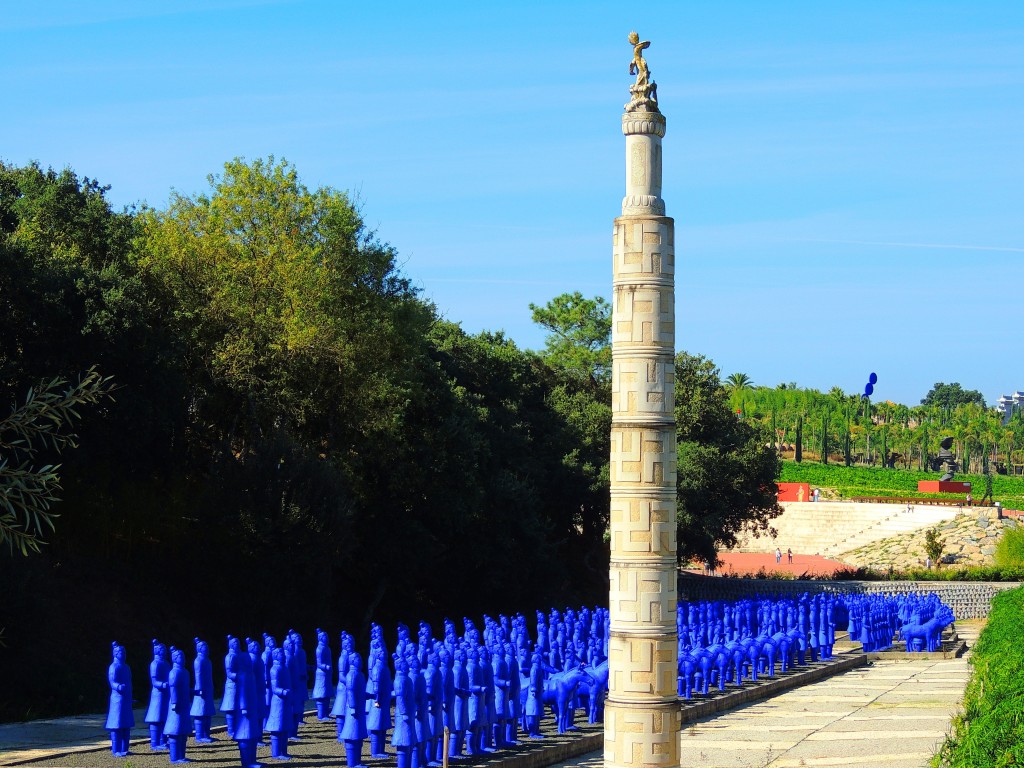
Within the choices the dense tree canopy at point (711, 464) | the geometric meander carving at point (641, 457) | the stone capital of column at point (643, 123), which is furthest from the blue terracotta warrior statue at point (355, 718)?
→ the dense tree canopy at point (711, 464)

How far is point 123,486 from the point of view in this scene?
83.0ft

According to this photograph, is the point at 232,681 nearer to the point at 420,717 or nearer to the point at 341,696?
the point at 341,696

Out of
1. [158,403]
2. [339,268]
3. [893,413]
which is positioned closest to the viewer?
[158,403]

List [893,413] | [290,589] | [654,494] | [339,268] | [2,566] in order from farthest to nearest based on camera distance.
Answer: [893,413], [339,268], [290,589], [2,566], [654,494]

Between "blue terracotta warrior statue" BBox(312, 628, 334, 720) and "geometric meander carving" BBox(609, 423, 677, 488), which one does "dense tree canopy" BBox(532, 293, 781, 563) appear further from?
"geometric meander carving" BBox(609, 423, 677, 488)

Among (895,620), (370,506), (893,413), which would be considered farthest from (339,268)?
(893,413)

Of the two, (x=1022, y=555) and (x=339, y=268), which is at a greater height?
(x=339, y=268)

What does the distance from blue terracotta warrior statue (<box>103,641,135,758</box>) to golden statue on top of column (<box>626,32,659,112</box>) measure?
8.59 m

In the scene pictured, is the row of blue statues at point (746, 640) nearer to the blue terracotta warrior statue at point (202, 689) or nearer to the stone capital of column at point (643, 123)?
the blue terracotta warrior statue at point (202, 689)

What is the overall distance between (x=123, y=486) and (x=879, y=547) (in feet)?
166

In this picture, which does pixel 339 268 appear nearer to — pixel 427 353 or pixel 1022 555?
pixel 427 353

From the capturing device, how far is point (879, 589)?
4316cm

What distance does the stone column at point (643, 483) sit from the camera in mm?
11289

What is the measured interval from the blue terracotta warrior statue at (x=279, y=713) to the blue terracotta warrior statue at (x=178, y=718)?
968 millimetres
